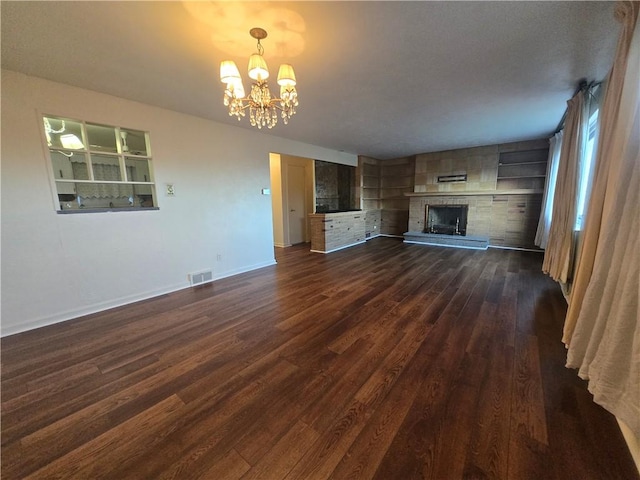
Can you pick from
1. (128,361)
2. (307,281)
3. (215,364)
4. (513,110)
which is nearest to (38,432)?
(128,361)

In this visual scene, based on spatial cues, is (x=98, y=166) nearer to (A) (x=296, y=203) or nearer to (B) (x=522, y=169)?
(A) (x=296, y=203)

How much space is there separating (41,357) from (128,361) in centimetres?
77

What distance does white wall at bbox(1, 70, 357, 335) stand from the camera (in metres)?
2.34

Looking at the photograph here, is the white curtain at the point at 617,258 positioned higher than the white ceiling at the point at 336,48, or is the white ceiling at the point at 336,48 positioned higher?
the white ceiling at the point at 336,48

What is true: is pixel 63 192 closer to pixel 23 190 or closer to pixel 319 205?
pixel 23 190

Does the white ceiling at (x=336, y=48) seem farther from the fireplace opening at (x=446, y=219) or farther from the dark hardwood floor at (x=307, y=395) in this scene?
the fireplace opening at (x=446, y=219)

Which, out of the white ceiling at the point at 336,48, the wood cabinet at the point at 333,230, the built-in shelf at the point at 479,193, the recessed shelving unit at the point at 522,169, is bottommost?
the wood cabinet at the point at 333,230

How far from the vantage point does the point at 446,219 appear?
6.92 metres

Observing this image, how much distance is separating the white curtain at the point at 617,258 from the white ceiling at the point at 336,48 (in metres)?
0.62

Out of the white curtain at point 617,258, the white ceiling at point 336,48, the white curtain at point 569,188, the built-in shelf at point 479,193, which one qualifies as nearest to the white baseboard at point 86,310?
the white ceiling at point 336,48

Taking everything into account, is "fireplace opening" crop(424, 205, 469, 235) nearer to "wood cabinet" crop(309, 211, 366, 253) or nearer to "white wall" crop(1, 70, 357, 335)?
"wood cabinet" crop(309, 211, 366, 253)

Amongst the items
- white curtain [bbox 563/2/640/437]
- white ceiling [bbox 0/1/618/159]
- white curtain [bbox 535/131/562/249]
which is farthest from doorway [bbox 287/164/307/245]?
white curtain [bbox 563/2/640/437]

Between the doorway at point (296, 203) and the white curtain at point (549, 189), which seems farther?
the doorway at point (296, 203)

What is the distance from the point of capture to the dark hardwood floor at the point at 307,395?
3.85 ft
